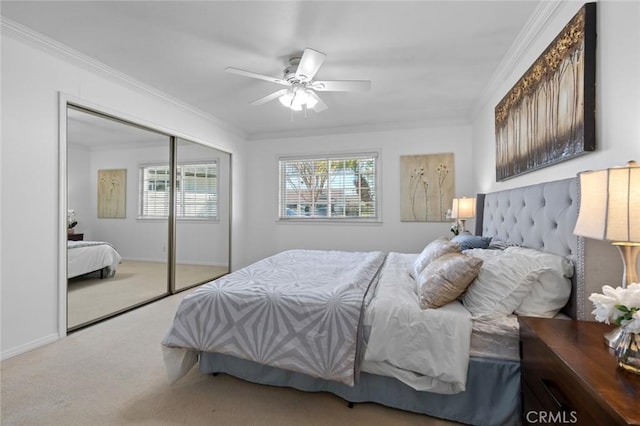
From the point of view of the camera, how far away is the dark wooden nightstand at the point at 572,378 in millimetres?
783

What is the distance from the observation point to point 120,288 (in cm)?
334

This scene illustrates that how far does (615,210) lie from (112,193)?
13.2 feet

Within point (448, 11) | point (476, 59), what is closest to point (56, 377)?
point (448, 11)

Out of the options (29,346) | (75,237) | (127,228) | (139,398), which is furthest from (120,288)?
(139,398)

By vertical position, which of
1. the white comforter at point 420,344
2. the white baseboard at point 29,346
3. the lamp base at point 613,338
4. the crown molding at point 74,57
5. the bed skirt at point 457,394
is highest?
the crown molding at point 74,57

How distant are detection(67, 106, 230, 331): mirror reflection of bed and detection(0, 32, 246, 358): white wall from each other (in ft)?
0.63

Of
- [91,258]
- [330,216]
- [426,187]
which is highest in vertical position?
[426,187]

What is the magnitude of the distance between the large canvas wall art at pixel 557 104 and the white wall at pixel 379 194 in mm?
1771

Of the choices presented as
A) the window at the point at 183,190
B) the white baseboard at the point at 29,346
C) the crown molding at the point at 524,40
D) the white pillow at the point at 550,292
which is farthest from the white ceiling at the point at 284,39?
the white baseboard at the point at 29,346

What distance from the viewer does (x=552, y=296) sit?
1554 mm

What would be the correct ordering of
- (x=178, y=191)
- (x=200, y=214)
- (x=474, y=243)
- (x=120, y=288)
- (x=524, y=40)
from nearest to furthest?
(x=524, y=40)
(x=474, y=243)
(x=120, y=288)
(x=178, y=191)
(x=200, y=214)

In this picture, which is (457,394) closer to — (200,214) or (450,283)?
(450,283)

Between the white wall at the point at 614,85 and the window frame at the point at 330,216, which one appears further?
the window frame at the point at 330,216

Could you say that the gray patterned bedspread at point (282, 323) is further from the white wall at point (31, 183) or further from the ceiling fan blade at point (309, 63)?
the ceiling fan blade at point (309, 63)
